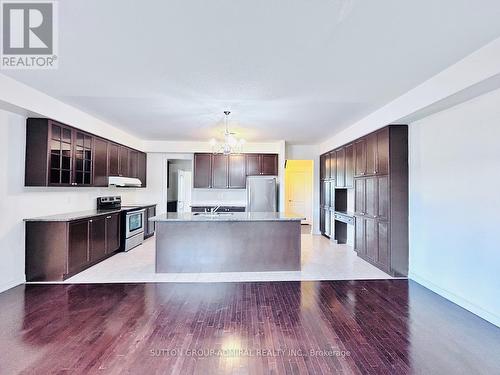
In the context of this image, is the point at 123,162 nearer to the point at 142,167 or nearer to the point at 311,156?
the point at 142,167

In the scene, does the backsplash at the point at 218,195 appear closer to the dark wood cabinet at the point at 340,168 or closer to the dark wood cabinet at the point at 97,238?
the dark wood cabinet at the point at 340,168

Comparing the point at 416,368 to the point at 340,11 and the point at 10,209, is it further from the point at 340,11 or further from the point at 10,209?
the point at 10,209

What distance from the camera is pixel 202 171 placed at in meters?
7.34

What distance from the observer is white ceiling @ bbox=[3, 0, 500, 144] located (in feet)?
6.46

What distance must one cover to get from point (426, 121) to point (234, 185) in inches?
184

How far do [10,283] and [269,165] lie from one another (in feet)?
18.5

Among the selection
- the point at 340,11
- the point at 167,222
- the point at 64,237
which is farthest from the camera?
the point at 167,222

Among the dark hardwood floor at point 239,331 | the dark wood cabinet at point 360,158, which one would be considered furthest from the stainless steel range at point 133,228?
the dark wood cabinet at point 360,158

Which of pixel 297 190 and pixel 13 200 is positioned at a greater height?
pixel 297 190

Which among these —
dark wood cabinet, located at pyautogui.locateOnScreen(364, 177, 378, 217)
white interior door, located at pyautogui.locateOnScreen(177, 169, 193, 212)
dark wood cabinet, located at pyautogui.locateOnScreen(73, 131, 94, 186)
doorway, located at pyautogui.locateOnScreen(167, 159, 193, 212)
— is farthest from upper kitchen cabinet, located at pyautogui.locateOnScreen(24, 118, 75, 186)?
dark wood cabinet, located at pyautogui.locateOnScreen(364, 177, 378, 217)

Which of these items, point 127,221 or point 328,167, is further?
point 328,167

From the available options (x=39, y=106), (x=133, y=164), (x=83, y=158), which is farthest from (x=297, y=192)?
(x=39, y=106)

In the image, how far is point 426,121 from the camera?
3.81 m

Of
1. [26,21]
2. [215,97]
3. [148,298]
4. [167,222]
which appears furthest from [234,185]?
[26,21]
